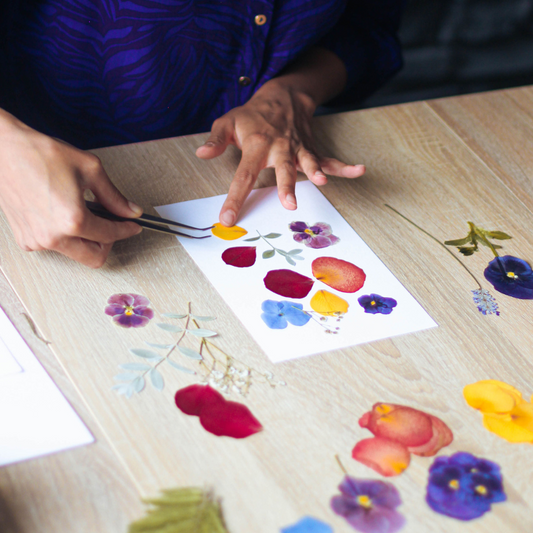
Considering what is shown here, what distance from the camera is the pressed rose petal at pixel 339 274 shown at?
2.24 feet

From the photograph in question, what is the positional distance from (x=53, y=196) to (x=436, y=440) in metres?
0.46

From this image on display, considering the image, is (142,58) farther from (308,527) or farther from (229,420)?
(308,527)

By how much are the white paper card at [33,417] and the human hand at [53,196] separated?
13 cm

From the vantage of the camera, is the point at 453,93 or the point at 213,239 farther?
the point at 453,93

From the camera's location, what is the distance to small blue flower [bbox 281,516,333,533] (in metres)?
0.46

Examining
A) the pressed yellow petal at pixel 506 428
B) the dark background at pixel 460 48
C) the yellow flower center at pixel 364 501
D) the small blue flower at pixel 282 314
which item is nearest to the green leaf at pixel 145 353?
the small blue flower at pixel 282 314

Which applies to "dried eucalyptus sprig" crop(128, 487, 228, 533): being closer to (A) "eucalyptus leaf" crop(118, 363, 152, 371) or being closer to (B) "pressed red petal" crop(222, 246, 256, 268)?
(A) "eucalyptus leaf" crop(118, 363, 152, 371)

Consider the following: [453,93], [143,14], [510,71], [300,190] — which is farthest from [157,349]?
[510,71]

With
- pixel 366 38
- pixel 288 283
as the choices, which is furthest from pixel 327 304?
pixel 366 38

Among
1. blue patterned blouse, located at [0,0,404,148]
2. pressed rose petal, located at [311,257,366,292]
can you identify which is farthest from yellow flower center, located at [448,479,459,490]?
blue patterned blouse, located at [0,0,404,148]

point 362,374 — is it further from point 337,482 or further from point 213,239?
point 213,239

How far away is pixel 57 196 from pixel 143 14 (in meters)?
0.43

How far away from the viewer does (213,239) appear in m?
0.72

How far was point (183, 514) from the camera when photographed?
459 millimetres
